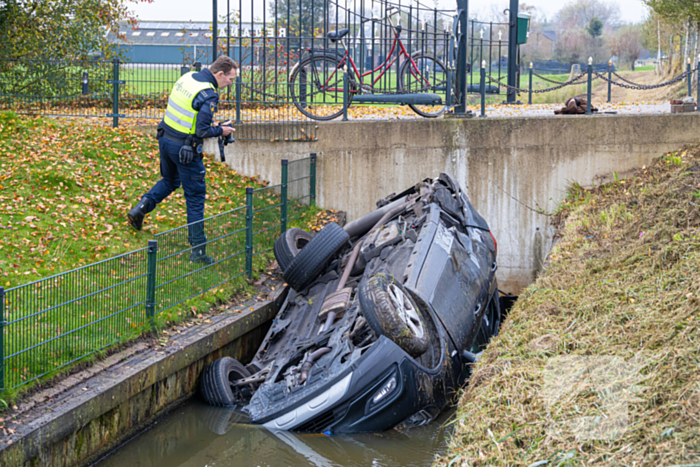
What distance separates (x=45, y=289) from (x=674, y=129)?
9359 millimetres

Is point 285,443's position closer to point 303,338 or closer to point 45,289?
point 303,338

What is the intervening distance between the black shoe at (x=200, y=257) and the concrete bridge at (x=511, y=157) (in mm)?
3973

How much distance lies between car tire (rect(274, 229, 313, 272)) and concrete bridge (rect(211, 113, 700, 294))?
2.63 metres

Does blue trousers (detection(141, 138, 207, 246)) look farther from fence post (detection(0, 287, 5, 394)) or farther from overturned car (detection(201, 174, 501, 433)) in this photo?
fence post (detection(0, 287, 5, 394))

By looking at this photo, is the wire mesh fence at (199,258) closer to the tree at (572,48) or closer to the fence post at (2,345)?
the fence post at (2,345)

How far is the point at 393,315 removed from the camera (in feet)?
17.5

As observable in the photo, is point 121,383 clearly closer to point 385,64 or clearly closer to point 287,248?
point 287,248

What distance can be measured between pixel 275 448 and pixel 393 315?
1.53 meters

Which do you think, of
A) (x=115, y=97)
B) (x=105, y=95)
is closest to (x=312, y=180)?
(x=115, y=97)

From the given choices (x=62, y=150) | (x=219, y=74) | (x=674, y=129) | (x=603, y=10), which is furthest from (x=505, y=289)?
(x=603, y=10)

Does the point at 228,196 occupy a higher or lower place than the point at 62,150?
lower

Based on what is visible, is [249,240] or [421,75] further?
[421,75]

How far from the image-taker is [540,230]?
1051 cm

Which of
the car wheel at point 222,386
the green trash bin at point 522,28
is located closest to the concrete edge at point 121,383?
the car wheel at point 222,386
